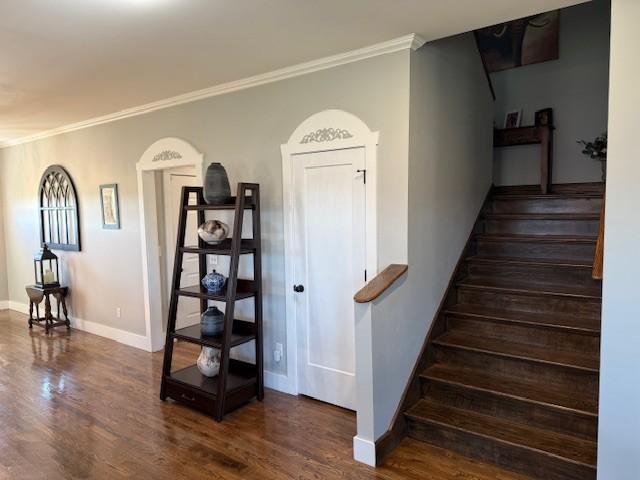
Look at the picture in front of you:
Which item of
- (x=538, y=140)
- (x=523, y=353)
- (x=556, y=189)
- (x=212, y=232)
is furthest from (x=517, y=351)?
(x=538, y=140)

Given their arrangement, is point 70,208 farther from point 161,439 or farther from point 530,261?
point 530,261

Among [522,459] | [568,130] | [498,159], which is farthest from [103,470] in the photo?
[568,130]

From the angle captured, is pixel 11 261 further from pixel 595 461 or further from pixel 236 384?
pixel 595 461

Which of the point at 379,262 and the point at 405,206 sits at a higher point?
the point at 405,206

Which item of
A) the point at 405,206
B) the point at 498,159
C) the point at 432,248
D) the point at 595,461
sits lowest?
the point at 595,461

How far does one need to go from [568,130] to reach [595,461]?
3557mm

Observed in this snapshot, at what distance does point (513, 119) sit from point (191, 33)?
377 centimetres

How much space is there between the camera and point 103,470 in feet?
8.31

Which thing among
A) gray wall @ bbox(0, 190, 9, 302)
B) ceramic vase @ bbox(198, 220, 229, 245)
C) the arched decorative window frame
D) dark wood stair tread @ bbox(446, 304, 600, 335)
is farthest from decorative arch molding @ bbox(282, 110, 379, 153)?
gray wall @ bbox(0, 190, 9, 302)

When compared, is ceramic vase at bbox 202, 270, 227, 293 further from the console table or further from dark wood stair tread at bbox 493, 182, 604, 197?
the console table

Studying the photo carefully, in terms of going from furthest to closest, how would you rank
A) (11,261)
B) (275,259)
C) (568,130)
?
(11,261), (568,130), (275,259)

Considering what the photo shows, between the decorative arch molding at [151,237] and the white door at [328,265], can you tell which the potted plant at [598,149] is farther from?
the decorative arch molding at [151,237]

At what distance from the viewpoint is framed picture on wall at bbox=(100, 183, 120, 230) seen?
4780mm

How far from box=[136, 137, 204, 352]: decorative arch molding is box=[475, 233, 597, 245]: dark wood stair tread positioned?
111 inches
